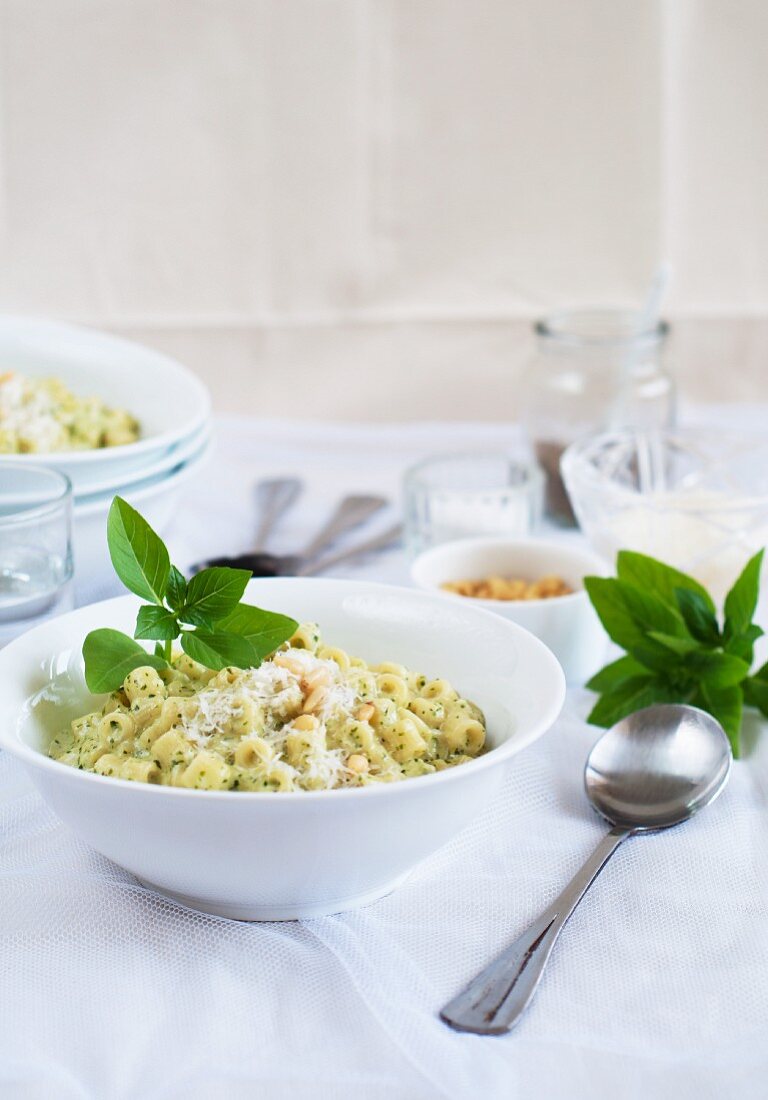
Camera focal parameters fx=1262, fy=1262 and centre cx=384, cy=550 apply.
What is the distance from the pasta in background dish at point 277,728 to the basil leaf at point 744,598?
0.99ft

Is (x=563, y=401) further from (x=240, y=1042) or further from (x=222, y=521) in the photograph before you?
(x=240, y=1042)

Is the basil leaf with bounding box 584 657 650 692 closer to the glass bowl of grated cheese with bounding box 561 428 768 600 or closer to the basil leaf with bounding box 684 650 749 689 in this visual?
the basil leaf with bounding box 684 650 749 689

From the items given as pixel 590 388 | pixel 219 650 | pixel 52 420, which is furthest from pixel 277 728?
pixel 590 388

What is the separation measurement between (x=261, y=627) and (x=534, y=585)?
1.75 feet

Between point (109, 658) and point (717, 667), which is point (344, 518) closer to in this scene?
point (717, 667)

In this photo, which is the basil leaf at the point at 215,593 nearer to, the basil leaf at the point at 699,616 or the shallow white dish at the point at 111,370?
the basil leaf at the point at 699,616

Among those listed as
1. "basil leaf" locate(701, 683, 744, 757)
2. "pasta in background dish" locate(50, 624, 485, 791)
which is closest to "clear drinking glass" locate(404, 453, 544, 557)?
"basil leaf" locate(701, 683, 744, 757)

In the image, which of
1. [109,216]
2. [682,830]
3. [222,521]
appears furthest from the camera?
[109,216]

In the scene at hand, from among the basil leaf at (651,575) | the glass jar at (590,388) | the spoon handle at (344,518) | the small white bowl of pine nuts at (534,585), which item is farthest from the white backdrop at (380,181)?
the basil leaf at (651,575)

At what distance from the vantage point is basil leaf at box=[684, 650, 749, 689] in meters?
1.05

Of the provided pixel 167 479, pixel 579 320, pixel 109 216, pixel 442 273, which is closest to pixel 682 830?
pixel 167 479

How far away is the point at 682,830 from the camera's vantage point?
0.95 m

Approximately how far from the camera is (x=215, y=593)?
0.87m

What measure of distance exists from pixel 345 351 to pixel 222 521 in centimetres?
90
